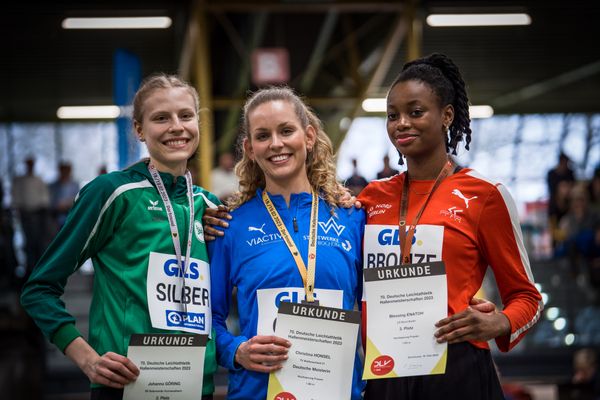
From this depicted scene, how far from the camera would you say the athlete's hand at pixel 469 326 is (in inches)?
90.1

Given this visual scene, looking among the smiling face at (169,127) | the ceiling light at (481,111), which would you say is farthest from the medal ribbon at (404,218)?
the ceiling light at (481,111)

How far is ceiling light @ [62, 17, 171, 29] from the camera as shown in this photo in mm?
10219

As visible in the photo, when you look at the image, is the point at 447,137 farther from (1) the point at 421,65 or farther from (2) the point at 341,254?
(2) the point at 341,254

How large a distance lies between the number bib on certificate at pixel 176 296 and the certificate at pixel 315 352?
13.2 inches

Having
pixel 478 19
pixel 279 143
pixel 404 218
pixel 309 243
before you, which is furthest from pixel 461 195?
pixel 478 19

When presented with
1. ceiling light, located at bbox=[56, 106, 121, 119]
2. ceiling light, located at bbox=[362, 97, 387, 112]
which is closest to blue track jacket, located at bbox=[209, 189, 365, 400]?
ceiling light, located at bbox=[362, 97, 387, 112]

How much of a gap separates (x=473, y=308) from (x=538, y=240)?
7930 mm

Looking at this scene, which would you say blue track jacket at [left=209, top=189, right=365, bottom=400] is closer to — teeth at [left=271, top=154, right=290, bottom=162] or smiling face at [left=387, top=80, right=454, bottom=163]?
teeth at [left=271, top=154, right=290, bottom=162]

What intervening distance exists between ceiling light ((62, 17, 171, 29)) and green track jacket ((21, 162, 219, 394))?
7.93m

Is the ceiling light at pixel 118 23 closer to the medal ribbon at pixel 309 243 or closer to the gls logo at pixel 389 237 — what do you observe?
the medal ribbon at pixel 309 243

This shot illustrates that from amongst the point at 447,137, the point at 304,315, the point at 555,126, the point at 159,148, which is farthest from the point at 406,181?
the point at 555,126

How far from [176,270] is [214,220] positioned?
22cm

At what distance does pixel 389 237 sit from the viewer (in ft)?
8.22

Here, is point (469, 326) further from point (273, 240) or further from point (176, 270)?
point (176, 270)
